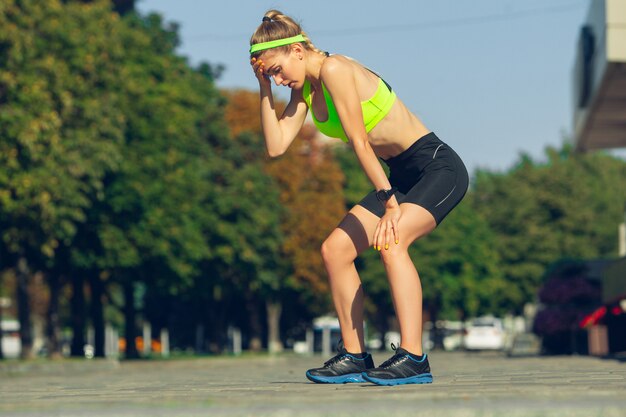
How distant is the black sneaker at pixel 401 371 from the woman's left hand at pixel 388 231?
565 mm

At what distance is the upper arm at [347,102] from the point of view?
751cm

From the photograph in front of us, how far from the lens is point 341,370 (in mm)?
7789

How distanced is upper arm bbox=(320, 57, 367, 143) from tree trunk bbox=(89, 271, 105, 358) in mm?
37254

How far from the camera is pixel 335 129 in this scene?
7.88 metres

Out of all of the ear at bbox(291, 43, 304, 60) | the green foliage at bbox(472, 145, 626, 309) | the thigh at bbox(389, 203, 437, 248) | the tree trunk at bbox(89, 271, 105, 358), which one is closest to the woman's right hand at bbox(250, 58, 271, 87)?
the ear at bbox(291, 43, 304, 60)

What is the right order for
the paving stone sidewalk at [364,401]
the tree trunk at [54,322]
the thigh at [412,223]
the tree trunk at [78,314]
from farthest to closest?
the tree trunk at [78,314]
the tree trunk at [54,322]
the thigh at [412,223]
the paving stone sidewalk at [364,401]

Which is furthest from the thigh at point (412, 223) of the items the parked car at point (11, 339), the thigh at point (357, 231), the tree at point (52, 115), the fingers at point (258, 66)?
the parked car at point (11, 339)

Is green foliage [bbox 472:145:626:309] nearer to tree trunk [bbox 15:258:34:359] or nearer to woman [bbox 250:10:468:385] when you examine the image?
tree trunk [bbox 15:258:34:359]

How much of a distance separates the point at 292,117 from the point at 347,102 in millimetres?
906

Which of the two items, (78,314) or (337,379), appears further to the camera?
(78,314)

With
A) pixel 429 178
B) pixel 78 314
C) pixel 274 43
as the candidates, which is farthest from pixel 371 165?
pixel 78 314

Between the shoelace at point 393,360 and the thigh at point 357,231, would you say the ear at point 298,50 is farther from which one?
the shoelace at point 393,360

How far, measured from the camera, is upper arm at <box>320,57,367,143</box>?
24.6 feet

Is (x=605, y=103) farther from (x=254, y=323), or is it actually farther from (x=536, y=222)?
(x=536, y=222)
